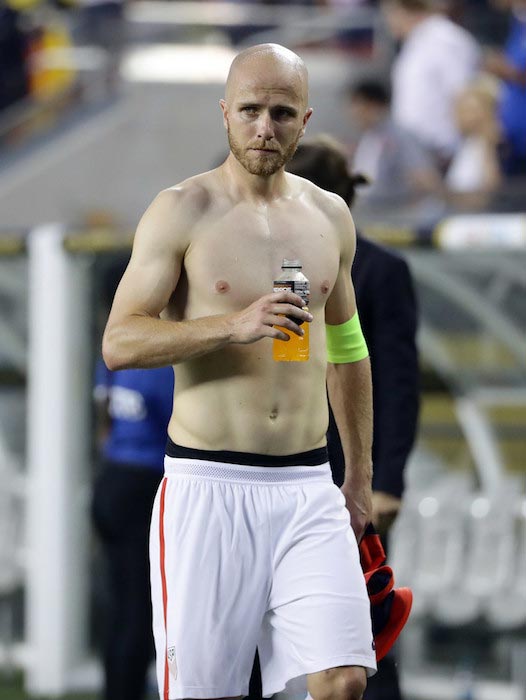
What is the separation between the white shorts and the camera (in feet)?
11.3

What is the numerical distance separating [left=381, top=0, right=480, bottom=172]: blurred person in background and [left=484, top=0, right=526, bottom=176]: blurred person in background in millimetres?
203

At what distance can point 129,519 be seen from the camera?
5234mm

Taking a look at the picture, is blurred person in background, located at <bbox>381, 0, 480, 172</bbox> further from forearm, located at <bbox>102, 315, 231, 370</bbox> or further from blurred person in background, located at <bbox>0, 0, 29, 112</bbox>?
forearm, located at <bbox>102, 315, 231, 370</bbox>

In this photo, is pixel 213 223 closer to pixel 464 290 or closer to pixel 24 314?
pixel 464 290

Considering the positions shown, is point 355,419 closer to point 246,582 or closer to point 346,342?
point 346,342

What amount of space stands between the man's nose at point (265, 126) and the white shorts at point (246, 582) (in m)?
0.76

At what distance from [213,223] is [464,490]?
3755mm

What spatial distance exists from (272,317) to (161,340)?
278mm

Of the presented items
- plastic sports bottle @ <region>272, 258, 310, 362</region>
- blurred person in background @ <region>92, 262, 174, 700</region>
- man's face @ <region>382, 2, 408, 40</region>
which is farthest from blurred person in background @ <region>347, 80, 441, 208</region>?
plastic sports bottle @ <region>272, 258, 310, 362</region>

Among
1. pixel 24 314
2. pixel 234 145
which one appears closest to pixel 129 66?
pixel 24 314

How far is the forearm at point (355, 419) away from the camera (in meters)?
3.84

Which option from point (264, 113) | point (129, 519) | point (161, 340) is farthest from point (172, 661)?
point (129, 519)

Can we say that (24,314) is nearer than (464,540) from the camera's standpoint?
No

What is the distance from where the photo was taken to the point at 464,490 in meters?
6.93
